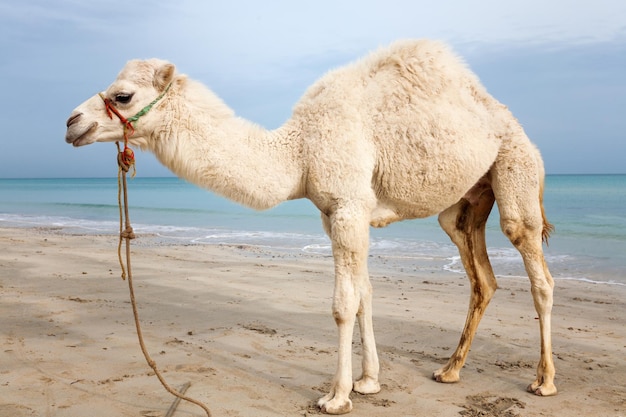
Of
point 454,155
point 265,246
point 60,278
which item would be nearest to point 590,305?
point 454,155

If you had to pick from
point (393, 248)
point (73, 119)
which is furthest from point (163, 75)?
point (393, 248)

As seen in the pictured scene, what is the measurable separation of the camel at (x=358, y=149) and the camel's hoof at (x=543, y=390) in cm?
1

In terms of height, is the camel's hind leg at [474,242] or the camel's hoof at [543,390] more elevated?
the camel's hind leg at [474,242]

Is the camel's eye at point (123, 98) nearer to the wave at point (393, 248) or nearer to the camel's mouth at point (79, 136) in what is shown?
the camel's mouth at point (79, 136)

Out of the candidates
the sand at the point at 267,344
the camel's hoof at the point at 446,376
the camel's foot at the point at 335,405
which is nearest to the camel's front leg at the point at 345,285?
the camel's foot at the point at 335,405

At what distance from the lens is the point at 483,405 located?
4520 mm

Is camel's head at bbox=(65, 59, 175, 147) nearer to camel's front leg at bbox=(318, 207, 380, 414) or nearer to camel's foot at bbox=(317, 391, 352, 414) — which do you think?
camel's front leg at bbox=(318, 207, 380, 414)

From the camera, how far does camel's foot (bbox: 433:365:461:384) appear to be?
5.02m

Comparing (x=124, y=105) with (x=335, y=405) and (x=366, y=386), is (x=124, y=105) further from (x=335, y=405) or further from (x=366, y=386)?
(x=366, y=386)

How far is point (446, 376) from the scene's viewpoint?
16.5 ft

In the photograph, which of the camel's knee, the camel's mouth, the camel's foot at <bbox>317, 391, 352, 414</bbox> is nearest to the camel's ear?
the camel's mouth

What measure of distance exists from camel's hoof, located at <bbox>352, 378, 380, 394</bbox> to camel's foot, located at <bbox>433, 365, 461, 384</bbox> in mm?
611

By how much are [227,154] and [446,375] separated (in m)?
2.56

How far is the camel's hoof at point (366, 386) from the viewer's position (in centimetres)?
468
